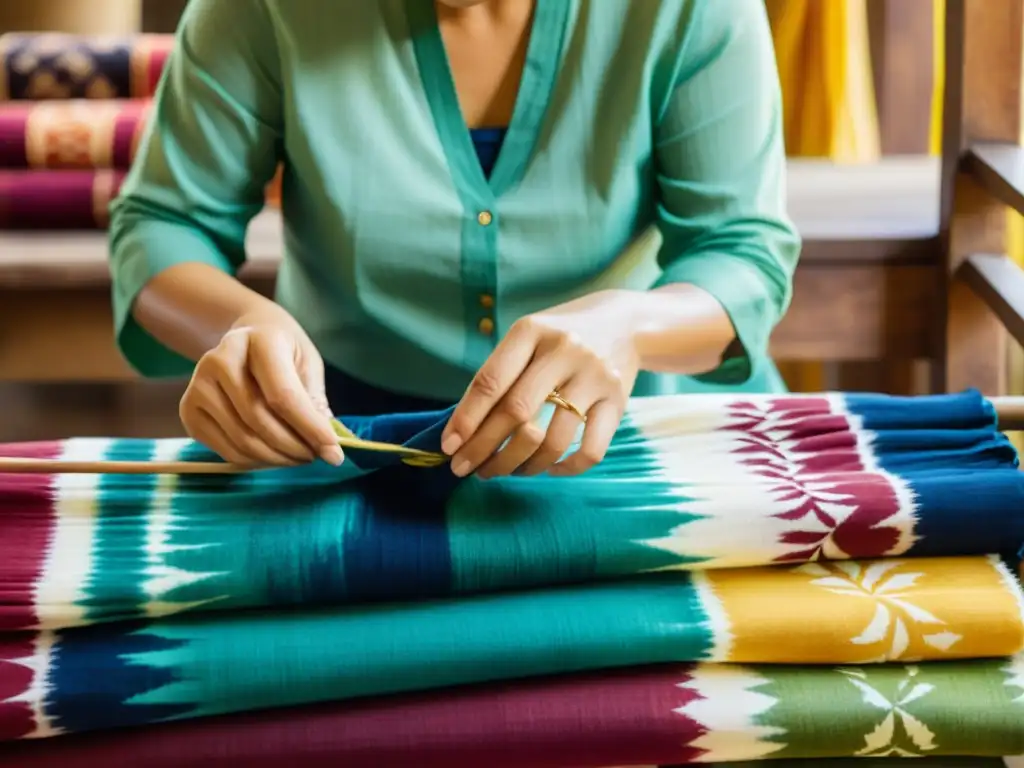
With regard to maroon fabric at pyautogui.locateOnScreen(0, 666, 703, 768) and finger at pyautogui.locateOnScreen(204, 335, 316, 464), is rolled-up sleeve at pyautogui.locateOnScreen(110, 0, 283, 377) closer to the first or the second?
finger at pyautogui.locateOnScreen(204, 335, 316, 464)

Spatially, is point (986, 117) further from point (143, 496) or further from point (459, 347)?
point (143, 496)

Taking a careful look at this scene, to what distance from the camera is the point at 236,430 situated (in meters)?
0.58

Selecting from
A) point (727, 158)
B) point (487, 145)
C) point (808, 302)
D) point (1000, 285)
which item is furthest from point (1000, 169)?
point (487, 145)

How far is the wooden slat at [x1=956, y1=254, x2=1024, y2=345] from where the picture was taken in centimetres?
114

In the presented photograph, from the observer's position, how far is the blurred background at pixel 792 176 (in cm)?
139

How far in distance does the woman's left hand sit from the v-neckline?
238mm

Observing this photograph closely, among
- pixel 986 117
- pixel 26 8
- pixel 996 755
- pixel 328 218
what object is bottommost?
pixel 996 755

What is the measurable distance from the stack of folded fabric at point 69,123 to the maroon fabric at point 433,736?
3.20 feet

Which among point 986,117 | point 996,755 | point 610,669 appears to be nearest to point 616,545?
point 610,669

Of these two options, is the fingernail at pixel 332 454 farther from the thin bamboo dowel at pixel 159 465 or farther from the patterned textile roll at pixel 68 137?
the patterned textile roll at pixel 68 137

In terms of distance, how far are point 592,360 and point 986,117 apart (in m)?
0.89

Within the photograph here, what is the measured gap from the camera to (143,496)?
1.84ft

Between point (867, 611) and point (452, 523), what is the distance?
0.58ft

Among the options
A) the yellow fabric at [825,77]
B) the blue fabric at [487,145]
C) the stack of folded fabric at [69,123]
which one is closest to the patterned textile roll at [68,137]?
the stack of folded fabric at [69,123]
